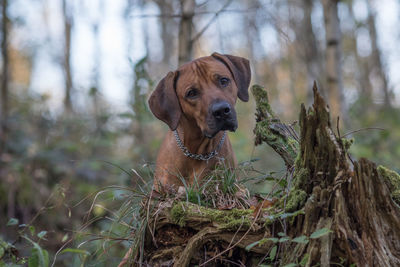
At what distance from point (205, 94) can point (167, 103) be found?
0.40 metres

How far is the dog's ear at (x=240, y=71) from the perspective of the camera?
3.85m

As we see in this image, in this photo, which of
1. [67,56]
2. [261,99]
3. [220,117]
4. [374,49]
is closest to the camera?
[261,99]

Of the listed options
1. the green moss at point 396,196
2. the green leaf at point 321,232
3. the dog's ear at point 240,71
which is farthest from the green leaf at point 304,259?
the dog's ear at point 240,71

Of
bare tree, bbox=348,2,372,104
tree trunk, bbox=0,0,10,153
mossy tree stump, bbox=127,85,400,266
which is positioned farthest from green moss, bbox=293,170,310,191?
bare tree, bbox=348,2,372,104

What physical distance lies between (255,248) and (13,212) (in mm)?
6720

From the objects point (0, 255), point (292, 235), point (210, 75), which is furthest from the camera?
point (210, 75)

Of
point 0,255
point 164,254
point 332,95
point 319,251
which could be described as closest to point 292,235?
A: point 319,251

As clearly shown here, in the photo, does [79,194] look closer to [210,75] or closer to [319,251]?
[210,75]

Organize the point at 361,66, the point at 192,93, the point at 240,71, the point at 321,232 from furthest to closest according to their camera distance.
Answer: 1. the point at 361,66
2. the point at 240,71
3. the point at 192,93
4. the point at 321,232

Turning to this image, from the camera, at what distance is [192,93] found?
11.8 ft

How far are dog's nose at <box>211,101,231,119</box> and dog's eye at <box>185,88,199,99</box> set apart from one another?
0.29 m

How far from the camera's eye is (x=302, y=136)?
7.04 feet

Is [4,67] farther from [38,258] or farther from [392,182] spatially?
[392,182]

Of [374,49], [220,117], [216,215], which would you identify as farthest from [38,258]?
[374,49]
